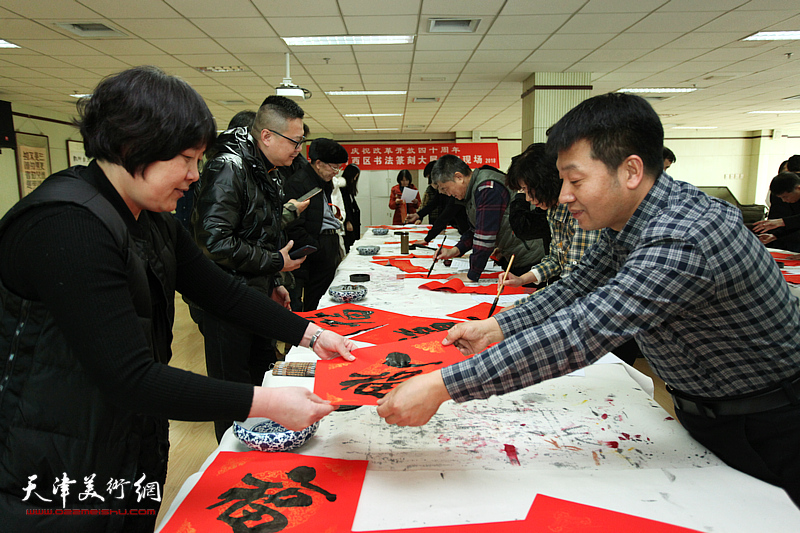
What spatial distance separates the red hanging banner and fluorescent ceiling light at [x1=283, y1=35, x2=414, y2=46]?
6.53 m

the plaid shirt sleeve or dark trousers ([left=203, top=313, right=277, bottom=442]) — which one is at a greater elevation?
the plaid shirt sleeve

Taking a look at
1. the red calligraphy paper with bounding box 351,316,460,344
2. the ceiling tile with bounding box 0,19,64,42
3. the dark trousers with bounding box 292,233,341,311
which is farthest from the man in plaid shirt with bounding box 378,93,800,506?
the ceiling tile with bounding box 0,19,64,42

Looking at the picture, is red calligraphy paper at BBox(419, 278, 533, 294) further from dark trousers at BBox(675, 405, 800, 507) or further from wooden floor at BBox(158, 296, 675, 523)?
dark trousers at BBox(675, 405, 800, 507)

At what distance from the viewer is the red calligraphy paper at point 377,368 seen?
3.04 feet

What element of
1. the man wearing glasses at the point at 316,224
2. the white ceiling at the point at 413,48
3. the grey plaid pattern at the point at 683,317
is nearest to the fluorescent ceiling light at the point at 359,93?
the white ceiling at the point at 413,48

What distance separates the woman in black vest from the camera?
0.67 metres

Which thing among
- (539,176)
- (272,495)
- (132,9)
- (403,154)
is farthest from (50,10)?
(403,154)

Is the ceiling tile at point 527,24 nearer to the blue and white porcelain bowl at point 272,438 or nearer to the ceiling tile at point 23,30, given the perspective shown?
the ceiling tile at point 23,30

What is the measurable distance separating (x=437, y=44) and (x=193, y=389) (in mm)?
5173

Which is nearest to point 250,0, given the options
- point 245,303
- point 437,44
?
point 437,44

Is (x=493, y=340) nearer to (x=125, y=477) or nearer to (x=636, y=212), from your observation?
(x=636, y=212)

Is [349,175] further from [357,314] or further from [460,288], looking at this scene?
[357,314]

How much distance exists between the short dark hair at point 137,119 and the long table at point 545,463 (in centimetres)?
58

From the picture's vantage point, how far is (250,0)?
3.93 metres
